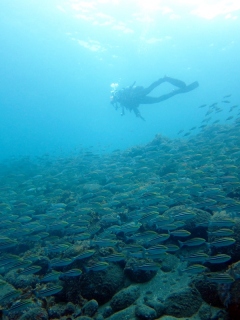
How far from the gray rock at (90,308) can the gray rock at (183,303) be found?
5.55ft

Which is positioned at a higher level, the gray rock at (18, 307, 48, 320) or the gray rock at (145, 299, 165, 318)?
the gray rock at (18, 307, 48, 320)

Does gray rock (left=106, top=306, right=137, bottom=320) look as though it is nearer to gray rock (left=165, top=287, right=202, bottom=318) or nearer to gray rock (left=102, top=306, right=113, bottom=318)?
gray rock (left=102, top=306, right=113, bottom=318)

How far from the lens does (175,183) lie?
10547mm

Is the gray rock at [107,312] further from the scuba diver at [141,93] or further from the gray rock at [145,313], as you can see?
the scuba diver at [141,93]

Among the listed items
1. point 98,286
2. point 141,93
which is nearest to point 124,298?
point 98,286

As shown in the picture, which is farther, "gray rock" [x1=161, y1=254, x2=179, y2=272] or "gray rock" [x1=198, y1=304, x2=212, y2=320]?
"gray rock" [x1=161, y1=254, x2=179, y2=272]

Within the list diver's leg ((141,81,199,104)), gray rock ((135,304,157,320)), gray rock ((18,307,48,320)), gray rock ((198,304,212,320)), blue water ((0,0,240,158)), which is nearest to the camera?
gray rock ((198,304,212,320))

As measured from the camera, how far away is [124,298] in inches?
222

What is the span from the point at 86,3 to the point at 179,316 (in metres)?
42.6

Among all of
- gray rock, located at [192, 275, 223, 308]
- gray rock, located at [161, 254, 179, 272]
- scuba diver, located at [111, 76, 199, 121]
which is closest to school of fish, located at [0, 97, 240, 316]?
gray rock, located at [161, 254, 179, 272]

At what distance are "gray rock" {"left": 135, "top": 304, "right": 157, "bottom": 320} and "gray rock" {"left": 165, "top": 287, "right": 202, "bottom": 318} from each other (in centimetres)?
32

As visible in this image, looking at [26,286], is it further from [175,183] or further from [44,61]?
[44,61]

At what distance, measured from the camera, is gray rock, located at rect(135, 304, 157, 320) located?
16.1ft

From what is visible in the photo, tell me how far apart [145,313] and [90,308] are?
139 cm
